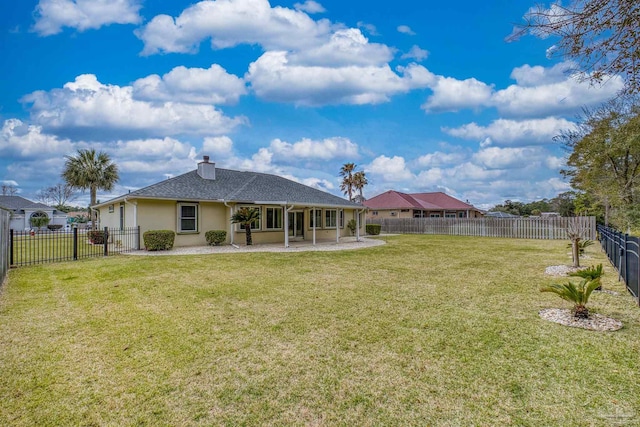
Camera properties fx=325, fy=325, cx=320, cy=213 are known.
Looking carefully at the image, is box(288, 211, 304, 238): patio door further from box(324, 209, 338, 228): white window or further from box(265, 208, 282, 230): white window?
box(324, 209, 338, 228): white window

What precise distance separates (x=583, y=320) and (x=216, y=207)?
52.5 feet

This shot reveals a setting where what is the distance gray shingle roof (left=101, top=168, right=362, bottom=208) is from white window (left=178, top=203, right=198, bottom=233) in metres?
0.62

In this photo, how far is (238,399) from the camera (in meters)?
3.00

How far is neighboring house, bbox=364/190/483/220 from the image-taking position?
3822cm

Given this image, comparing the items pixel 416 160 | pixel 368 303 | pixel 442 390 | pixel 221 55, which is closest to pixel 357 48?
pixel 221 55

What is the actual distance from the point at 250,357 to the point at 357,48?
14.3 m

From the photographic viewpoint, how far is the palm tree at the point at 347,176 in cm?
4403

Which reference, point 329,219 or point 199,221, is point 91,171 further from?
point 329,219

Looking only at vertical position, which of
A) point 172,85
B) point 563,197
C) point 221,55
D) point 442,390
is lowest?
point 442,390

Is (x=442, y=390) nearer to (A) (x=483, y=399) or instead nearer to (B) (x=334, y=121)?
(A) (x=483, y=399)

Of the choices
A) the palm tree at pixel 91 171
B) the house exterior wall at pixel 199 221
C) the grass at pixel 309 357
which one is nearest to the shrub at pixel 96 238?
the house exterior wall at pixel 199 221

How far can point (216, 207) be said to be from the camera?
17609 mm

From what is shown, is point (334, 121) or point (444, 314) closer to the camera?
point (444, 314)

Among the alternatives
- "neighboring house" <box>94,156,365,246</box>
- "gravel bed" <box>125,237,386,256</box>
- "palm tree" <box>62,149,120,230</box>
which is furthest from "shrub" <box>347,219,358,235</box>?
"palm tree" <box>62,149,120,230</box>
